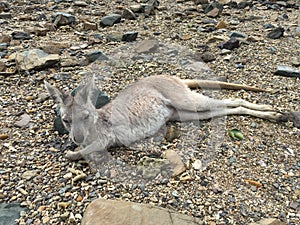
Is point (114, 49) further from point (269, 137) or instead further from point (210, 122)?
point (269, 137)

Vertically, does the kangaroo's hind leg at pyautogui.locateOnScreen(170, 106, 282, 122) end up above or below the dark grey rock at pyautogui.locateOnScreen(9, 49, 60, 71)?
below

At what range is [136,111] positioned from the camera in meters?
4.50

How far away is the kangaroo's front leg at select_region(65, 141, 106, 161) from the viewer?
393cm

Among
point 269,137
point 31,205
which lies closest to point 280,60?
point 269,137

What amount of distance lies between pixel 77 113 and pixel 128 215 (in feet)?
4.35

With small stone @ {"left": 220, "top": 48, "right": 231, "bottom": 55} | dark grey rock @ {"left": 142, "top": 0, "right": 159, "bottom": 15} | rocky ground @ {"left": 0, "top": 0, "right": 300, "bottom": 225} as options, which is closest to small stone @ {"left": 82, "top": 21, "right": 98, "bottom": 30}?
rocky ground @ {"left": 0, "top": 0, "right": 300, "bottom": 225}

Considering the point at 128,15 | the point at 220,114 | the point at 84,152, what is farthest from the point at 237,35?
the point at 84,152

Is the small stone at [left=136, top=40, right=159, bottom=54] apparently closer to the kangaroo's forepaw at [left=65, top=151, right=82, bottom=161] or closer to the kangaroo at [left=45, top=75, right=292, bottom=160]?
the kangaroo at [left=45, top=75, right=292, bottom=160]

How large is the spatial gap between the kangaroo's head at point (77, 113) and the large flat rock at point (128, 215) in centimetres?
86

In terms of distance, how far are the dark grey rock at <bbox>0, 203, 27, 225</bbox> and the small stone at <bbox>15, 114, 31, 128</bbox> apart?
1.41 metres

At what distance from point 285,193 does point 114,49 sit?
4.33 m

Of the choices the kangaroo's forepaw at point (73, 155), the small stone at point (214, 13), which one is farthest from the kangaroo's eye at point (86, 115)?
the small stone at point (214, 13)

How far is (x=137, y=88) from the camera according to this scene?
4680 millimetres

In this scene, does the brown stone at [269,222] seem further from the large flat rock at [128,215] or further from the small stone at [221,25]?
the small stone at [221,25]
